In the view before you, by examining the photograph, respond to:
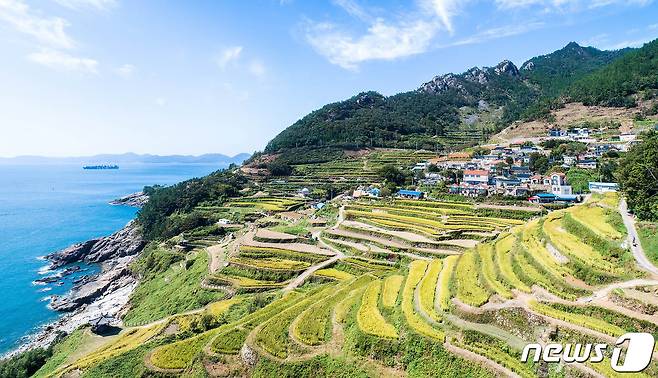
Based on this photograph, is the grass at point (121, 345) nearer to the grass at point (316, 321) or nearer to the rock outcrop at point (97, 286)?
the grass at point (316, 321)

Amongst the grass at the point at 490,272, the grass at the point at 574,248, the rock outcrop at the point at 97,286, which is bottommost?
the rock outcrop at the point at 97,286

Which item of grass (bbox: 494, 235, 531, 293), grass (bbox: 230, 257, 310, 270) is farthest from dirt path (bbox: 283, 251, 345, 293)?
grass (bbox: 494, 235, 531, 293)

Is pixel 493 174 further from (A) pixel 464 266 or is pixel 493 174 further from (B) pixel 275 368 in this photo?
(B) pixel 275 368

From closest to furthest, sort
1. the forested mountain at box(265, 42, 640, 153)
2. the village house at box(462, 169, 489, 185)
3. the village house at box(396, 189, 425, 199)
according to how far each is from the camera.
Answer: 1. the village house at box(462, 169, 489, 185)
2. the village house at box(396, 189, 425, 199)
3. the forested mountain at box(265, 42, 640, 153)

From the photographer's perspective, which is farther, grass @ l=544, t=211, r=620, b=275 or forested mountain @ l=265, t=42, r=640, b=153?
forested mountain @ l=265, t=42, r=640, b=153

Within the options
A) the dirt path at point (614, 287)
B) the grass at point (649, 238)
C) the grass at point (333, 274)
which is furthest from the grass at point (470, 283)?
the grass at point (333, 274)

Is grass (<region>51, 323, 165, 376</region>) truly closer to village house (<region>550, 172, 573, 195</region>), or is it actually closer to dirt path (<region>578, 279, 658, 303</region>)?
dirt path (<region>578, 279, 658, 303</region>)

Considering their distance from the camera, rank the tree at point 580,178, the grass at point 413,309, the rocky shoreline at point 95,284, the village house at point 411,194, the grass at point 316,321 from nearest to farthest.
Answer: the grass at point 413,309 → the grass at point 316,321 → the rocky shoreline at point 95,284 → the tree at point 580,178 → the village house at point 411,194

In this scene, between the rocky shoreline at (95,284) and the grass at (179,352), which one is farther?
the rocky shoreline at (95,284)
